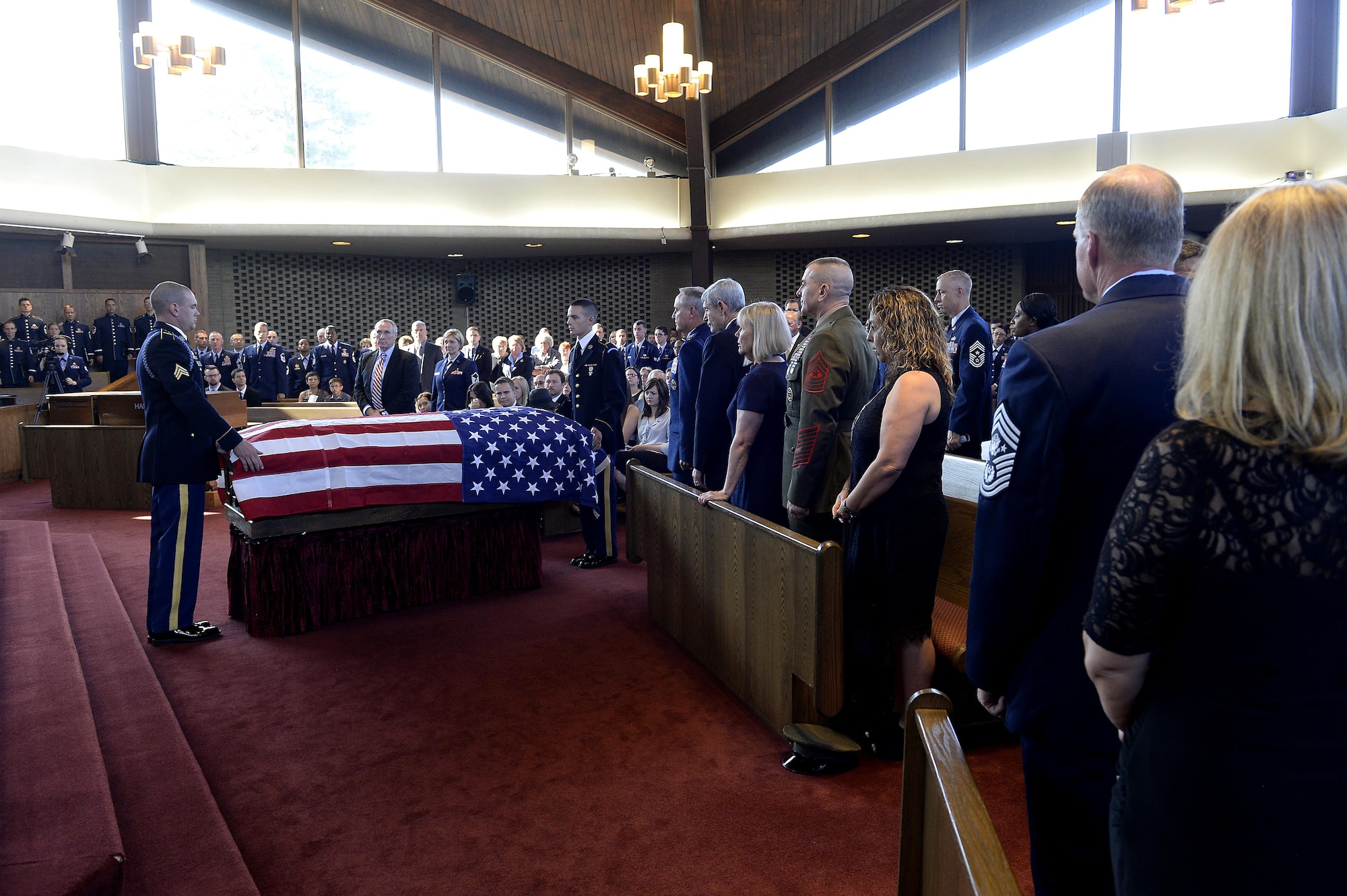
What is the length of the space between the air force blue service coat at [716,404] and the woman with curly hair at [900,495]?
1258mm

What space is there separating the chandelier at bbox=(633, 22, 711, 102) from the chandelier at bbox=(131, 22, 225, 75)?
15.1ft

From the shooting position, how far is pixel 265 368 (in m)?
11.8

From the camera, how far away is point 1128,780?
1.07 metres

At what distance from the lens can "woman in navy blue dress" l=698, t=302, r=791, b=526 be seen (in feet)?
11.4

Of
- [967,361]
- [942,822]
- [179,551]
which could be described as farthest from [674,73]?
[942,822]

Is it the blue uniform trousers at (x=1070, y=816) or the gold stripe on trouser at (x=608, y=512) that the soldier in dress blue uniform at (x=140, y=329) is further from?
the blue uniform trousers at (x=1070, y=816)

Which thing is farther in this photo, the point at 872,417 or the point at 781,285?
the point at 781,285

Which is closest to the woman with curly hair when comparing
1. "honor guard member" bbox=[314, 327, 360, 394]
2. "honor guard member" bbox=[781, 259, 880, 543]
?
"honor guard member" bbox=[781, 259, 880, 543]

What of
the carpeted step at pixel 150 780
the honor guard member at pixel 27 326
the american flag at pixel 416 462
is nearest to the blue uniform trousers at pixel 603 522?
the american flag at pixel 416 462

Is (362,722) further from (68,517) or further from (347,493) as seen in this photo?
(68,517)

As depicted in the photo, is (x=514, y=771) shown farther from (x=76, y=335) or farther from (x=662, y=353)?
(x=76, y=335)

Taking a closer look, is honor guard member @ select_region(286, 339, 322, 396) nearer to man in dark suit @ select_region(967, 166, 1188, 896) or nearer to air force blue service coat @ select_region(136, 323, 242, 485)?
air force blue service coat @ select_region(136, 323, 242, 485)

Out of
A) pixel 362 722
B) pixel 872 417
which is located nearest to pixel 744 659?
pixel 872 417

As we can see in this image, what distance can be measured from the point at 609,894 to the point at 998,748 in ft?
4.79
